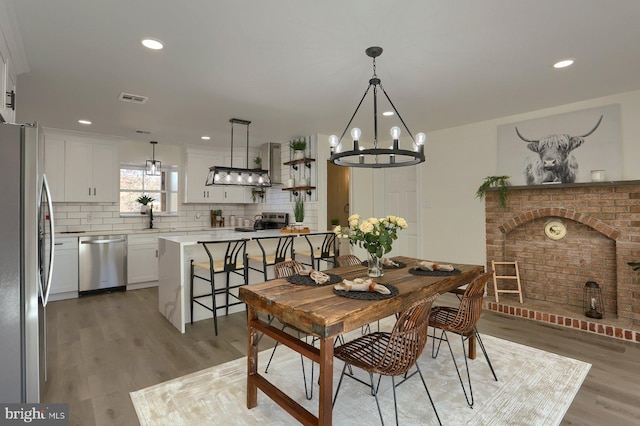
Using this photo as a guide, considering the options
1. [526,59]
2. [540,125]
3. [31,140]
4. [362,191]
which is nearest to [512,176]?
[540,125]

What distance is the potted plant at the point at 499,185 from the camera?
173 inches

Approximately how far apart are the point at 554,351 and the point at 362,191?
3.65 meters

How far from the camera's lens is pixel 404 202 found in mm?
5805

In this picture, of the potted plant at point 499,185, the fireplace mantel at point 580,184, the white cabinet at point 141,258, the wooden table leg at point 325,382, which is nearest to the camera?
the wooden table leg at point 325,382

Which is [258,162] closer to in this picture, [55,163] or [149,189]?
[149,189]

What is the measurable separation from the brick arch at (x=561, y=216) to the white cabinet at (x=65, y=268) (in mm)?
6157

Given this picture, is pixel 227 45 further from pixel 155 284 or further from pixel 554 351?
pixel 155 284

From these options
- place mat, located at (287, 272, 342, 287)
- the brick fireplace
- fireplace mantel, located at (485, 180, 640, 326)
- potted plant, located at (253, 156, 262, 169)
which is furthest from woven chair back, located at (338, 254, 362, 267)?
potted plant, located at (253, 156, 262, 169)

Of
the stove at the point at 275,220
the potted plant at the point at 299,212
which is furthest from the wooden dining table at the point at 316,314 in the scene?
the stove at the point at 275,220

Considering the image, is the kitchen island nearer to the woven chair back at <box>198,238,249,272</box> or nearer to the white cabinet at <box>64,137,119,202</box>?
the woven chair back at <box>198,238,249,272</box>

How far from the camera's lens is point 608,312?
150 inches

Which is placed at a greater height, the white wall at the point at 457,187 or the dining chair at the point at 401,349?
the white wall at the point at 457,187

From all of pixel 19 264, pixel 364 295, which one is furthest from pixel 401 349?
pixel 19 264

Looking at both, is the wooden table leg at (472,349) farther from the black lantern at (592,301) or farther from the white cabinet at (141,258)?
the white cabinet at (141,258)
